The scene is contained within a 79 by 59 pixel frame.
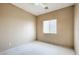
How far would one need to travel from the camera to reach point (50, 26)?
5.74 m

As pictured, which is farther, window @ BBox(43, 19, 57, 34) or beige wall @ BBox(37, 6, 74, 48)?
window @ BBox(43, 19, 57, 34)

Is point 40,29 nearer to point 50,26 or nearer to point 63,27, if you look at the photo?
point 50,26

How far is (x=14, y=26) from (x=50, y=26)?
239 cm

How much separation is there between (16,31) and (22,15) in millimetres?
1144

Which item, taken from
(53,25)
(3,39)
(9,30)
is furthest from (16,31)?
(53,25)

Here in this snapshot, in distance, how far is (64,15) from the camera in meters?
4.62

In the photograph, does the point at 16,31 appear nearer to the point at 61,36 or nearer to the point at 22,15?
the point at 22,15

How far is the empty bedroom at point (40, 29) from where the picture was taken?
3.71 metres

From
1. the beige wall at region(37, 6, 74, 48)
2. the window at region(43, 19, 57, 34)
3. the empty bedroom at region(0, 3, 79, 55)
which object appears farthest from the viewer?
the window at region(43, 19, 57, 34)

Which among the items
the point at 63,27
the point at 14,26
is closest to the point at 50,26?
the point at 63,27

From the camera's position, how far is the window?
17.5ft

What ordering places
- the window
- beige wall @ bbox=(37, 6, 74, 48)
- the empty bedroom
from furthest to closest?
the window → beige wall @ bbox=(37, 6, 74, 48) → the empty bedroom

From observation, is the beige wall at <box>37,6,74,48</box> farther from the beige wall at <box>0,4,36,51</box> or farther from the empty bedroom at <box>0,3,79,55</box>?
the beige wall at <box>0,4,36,51</box>

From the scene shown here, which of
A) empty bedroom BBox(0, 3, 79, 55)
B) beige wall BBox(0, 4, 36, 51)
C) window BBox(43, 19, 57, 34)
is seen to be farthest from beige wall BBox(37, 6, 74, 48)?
beige wall BBox(0, 4, 36, 51)
